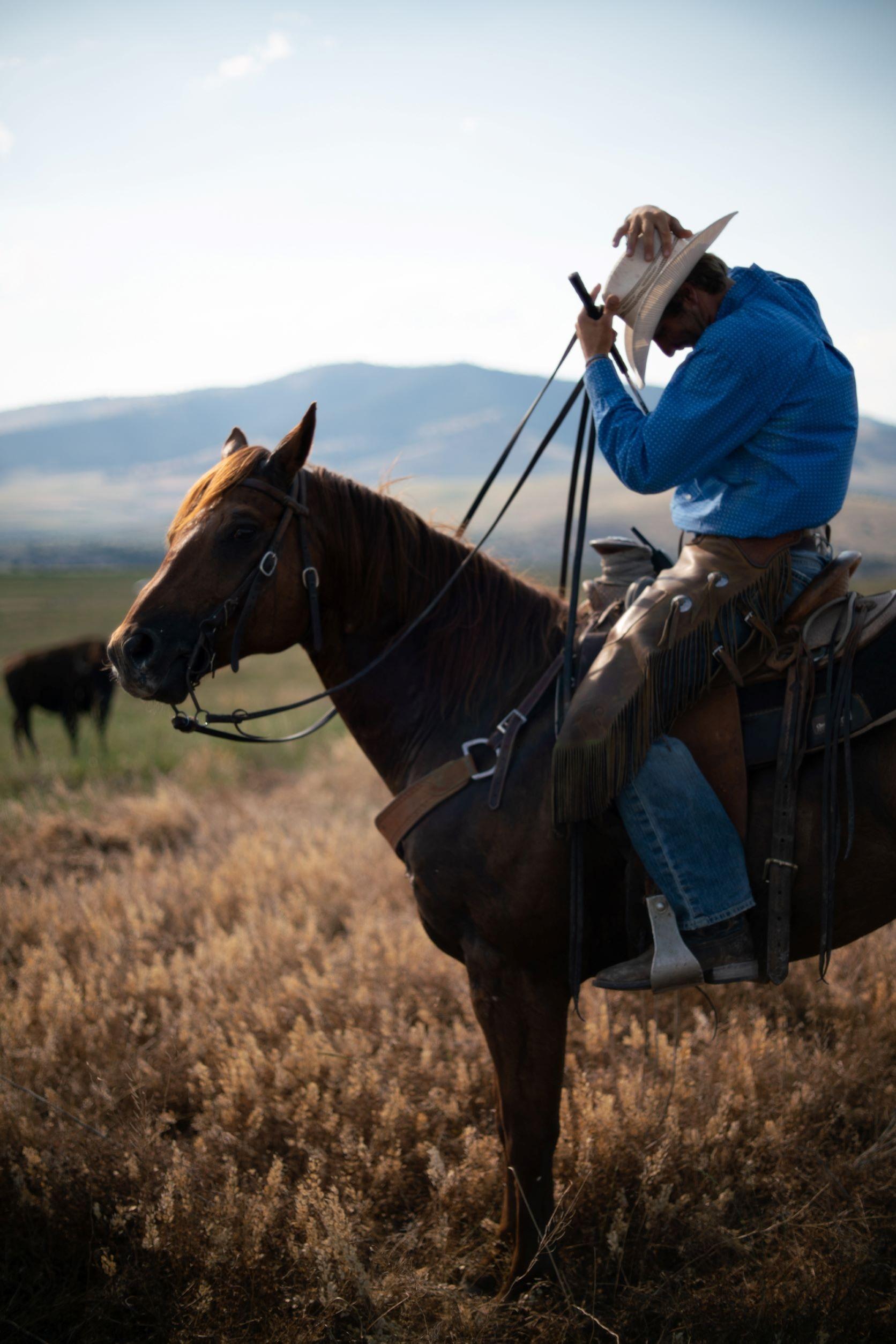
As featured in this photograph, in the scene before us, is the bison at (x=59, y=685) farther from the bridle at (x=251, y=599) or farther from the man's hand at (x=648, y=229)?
the man's hand at (x=648, y=229)

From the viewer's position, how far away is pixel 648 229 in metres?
2.55

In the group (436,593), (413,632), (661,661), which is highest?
(436,593)

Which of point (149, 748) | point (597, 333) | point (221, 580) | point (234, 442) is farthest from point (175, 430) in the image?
point (597, 333)

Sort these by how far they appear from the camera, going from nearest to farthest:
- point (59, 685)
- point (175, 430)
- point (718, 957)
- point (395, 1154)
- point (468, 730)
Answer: point (718, 957), point (468, 730), point (395, 1154), point (59, 685), point (175, 430)

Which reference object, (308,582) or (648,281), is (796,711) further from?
(308,582)

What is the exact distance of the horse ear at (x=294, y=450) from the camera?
8.79 feet

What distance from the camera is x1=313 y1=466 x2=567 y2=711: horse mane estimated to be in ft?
9.54

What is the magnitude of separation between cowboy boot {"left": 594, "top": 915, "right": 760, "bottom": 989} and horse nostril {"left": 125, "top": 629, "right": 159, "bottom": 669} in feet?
5.83

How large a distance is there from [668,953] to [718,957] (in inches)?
7.6

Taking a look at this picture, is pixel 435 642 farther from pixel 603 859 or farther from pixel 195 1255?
pixel 195 1255

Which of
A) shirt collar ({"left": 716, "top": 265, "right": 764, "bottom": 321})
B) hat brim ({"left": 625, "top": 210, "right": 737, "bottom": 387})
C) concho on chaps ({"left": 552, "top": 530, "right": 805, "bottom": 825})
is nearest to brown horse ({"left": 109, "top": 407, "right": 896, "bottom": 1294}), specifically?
concho on chaps ({"left": 552, "top": 530, "right": 805, "bottom": 825})

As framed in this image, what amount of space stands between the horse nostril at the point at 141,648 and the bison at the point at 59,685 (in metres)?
12.4

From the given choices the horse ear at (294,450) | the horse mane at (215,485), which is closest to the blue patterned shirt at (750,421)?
the horse ear at (294,450)

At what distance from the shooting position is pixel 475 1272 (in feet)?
9.46
